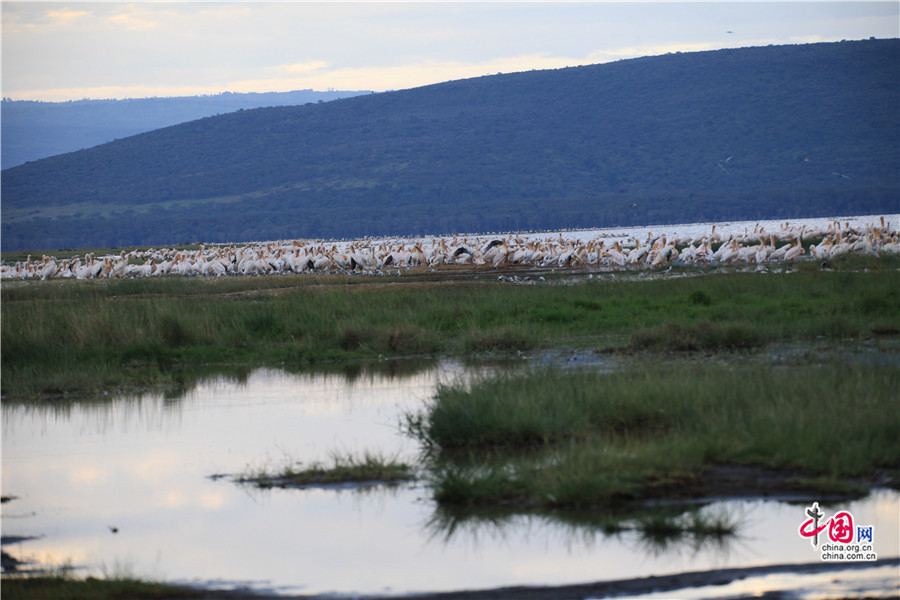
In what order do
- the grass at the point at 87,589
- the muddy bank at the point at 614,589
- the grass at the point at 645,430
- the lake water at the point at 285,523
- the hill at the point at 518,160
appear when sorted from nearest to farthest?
the muddy bank at the point at 614,589
the grass at the point at 87,589
the lake water at the point at 285,523
the grass at the point at 645,430
the hill at the point at 518,160

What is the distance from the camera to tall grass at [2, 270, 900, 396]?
13234 mm

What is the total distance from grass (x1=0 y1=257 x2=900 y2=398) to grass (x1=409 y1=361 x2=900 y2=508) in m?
3.60

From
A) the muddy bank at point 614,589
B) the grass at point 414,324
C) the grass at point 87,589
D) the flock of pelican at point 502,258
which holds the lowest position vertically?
the muddy bank at point 614,589

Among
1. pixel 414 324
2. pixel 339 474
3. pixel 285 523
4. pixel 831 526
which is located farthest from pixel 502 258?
pixel 831 526

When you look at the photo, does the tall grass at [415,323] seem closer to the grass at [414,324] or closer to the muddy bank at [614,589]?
the grass at [414,324]

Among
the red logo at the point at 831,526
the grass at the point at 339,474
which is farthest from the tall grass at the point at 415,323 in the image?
the red logo at the point at 831,526

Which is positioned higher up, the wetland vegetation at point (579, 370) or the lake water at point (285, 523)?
the wetland vegetation at point (579, 370)

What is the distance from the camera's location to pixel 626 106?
11844 centimetres

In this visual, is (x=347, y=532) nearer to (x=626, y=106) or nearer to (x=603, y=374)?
(x=603, y=374)

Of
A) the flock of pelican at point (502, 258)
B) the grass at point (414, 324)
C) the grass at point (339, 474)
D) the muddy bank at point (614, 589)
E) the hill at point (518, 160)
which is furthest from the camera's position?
the hill at point (518, 160)

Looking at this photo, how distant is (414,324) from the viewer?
50.1ft

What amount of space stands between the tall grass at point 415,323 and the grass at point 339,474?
5.34m

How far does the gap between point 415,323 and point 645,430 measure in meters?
7.49

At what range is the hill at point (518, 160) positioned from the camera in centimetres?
9719
